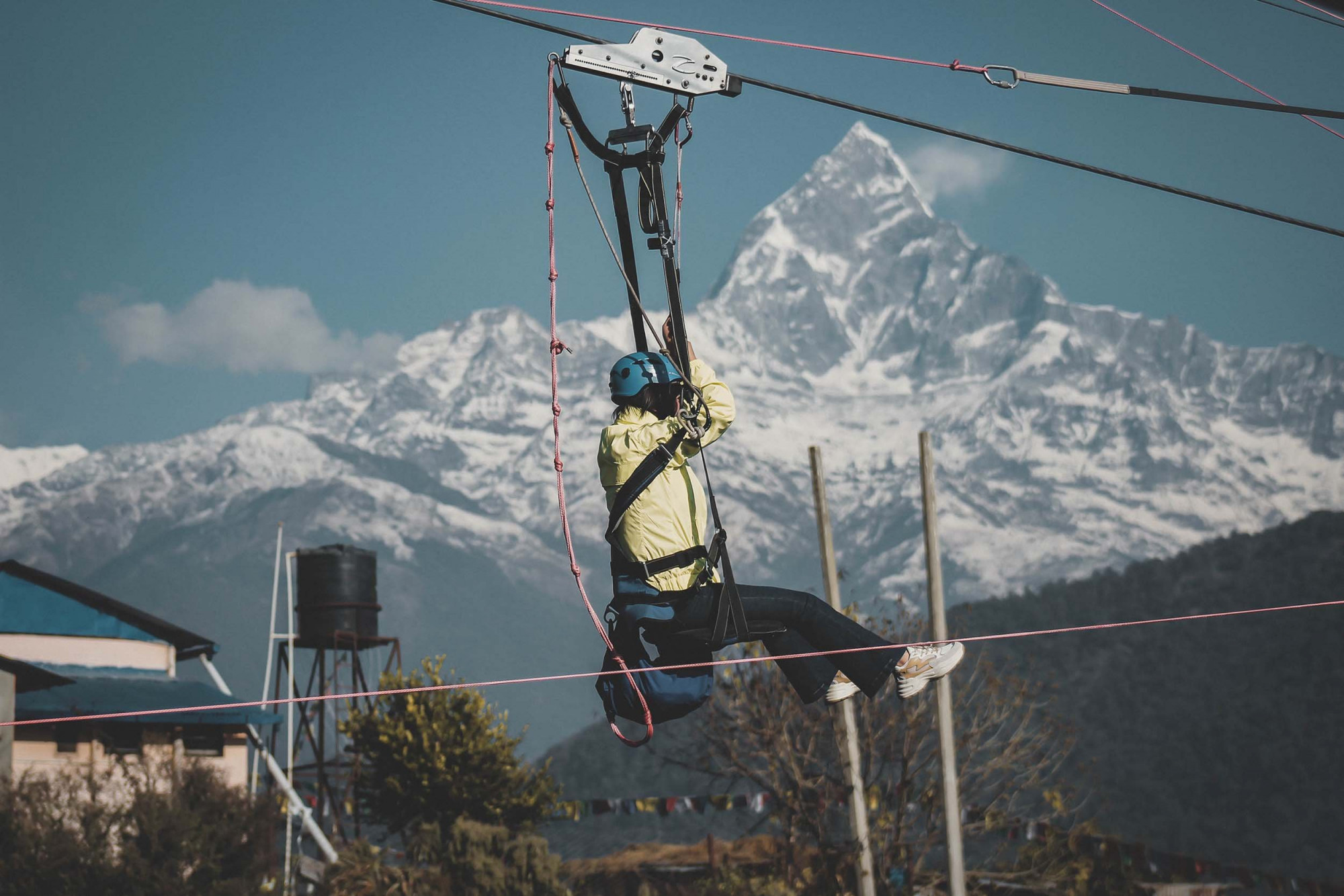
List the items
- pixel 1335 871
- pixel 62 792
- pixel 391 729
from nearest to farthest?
1. pixel 62 792
2. pixel 391 729
3. pixel 1335 871

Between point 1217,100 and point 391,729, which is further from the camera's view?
point 391,729

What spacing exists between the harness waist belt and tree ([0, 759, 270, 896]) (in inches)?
863

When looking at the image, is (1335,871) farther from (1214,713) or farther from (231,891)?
(231,891)

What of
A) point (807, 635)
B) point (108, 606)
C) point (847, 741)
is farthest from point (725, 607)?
point (108, 606)

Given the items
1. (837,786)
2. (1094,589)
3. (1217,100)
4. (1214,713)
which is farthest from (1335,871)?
(1217,100)

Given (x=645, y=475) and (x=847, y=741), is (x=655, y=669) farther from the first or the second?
(x=847, y=741)

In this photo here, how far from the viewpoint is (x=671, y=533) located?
28.4ft

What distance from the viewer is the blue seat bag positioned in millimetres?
8633

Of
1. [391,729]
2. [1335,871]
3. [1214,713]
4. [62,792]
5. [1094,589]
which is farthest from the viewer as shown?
[1094,589]

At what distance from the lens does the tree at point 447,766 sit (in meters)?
46.1

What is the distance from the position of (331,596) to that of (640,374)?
147 ft

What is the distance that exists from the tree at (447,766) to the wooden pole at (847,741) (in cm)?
2095

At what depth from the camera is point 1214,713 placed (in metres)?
120

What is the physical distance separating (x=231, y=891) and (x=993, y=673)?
54.9 ft
